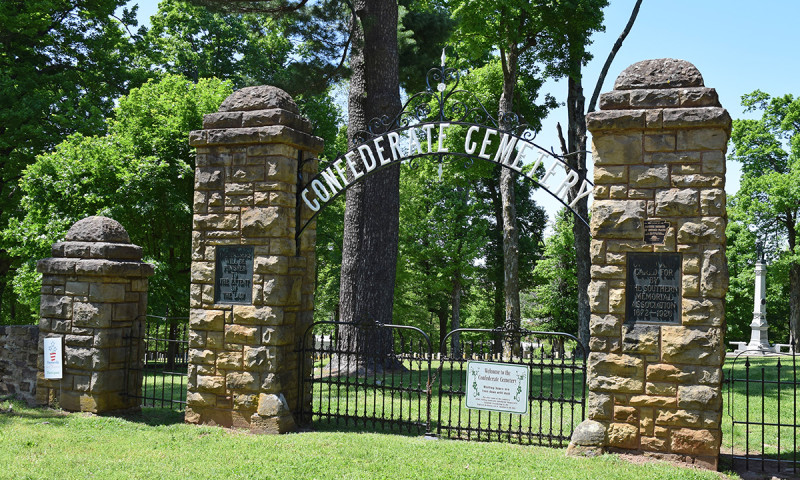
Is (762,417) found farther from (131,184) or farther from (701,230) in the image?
(131,184)

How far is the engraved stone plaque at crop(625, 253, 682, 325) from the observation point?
5.95 meters

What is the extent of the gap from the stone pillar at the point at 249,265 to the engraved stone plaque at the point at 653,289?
364 cm

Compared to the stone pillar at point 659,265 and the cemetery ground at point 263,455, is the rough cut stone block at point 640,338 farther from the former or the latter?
the cemetery ground at point 263,455

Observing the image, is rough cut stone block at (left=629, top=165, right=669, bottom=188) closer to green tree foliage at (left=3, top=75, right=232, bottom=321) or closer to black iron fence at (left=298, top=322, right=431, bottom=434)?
black iron fence at (left=298, top=322, right=431, bottom=434)

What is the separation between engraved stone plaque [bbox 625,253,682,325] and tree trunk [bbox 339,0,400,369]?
598cm

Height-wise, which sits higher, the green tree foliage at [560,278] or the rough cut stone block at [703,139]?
the rough cut stone block at [703,139]

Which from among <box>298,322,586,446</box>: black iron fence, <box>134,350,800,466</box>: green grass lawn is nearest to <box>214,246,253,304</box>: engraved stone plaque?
<box>298,322,586,446</box>: black iron fence

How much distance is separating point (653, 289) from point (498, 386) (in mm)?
1866

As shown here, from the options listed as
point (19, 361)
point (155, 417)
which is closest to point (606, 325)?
point (155, 417)

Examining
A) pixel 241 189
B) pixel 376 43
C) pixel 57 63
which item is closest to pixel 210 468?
pixel 241 189

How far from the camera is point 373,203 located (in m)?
11.9

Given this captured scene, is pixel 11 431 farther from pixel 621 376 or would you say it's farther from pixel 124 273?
pixel 621 376

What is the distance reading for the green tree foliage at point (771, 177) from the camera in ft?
91.1

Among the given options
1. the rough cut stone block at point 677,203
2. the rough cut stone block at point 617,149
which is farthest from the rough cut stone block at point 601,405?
the rough cut stone block at point 617,149
